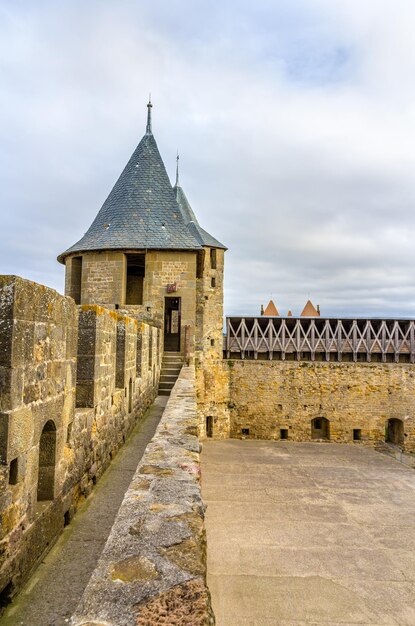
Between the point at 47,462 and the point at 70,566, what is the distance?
65 cm

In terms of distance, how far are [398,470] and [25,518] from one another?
1007 cm

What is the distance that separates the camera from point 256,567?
4.84 metres

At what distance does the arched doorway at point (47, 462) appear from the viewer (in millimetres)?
2738

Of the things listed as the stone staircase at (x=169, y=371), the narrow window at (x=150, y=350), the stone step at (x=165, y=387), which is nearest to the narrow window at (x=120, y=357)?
the narrow window at (x=150, y=350)

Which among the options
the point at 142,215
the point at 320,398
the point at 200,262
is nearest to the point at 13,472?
the point at 142,215

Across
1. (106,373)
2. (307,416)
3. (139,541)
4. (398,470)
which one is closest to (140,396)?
(106,373)

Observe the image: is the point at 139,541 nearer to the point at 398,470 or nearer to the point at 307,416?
the point at 398,470

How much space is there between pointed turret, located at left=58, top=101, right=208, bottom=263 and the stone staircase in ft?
11.4

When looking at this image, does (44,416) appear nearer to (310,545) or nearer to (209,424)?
(310,545)

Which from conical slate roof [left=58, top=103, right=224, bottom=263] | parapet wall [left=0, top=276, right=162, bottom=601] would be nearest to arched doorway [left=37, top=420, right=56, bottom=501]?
parapet wall [left=0, top=276, right=162, bottom=601]

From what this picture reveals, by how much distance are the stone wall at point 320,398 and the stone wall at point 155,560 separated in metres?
14.7

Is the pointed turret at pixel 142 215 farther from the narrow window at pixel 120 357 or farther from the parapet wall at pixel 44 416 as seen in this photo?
the parapet wall at pixel 44 416

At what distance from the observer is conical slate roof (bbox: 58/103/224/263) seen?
1375cm

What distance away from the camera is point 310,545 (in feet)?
18.0
